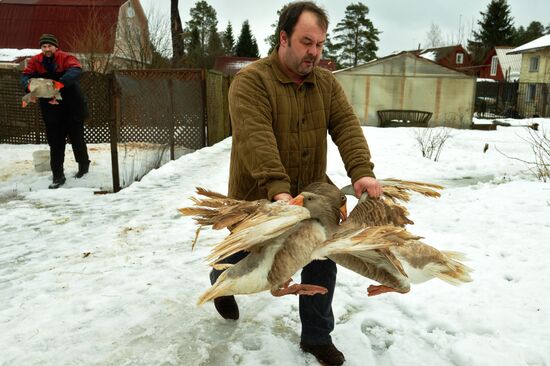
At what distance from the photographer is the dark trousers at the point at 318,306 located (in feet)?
7.80

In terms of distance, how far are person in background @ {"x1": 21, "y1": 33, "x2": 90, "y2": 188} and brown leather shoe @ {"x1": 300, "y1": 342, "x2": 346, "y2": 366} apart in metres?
5.72

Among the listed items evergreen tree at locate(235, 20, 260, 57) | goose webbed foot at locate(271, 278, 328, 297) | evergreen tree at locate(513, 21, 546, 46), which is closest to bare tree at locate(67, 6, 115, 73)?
goose webbed foot at locate(271, 278, 328, 297)

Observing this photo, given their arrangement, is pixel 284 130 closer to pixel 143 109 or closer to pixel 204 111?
pixel 143 109

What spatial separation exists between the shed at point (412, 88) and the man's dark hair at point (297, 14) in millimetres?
18871

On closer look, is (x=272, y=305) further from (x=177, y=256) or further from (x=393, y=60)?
(x=393, y=60)

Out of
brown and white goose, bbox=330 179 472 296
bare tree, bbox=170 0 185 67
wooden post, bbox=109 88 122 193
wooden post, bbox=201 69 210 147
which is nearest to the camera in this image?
brown and white goose, bbox=330 179 472 296

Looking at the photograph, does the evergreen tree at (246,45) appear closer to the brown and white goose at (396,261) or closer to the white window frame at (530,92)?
the white window frame at (530,92)

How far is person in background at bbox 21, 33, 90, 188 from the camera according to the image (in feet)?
22.0

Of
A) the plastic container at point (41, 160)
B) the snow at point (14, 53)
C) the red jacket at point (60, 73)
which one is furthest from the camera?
the snow at point (14, 53)

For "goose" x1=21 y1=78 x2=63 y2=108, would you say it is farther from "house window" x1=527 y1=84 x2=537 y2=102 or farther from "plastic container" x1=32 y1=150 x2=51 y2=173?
"house window" x1=527 y1=84 x2=537 y2=102

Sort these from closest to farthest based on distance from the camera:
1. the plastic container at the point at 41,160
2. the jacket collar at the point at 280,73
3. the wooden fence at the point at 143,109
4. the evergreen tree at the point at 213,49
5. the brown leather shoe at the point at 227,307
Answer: the jacket collar at the point at 280,73, the brown leather shoe at the point at 227,307, the plastic container at the point at 41,160, the wooden fence at the point at 143,109, the evergreen tree at the point at 213,49

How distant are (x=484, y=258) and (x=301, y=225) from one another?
2.90 metres

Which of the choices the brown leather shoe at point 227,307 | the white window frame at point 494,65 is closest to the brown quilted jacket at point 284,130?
the brown leather shoe at point 227,307

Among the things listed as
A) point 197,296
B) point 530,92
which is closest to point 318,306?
point 197,296
